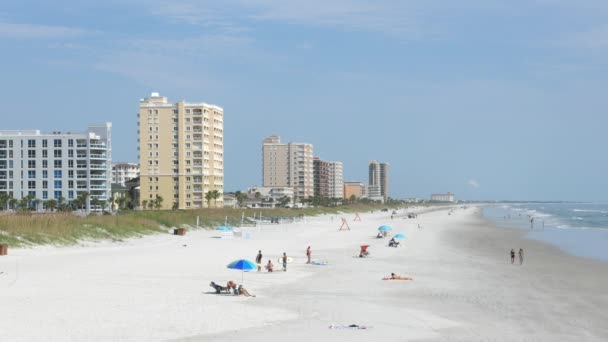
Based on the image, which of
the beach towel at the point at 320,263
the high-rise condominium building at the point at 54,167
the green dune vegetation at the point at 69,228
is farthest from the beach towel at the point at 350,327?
the high-rise condominium building at the point at 54,167

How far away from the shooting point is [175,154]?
138 metres

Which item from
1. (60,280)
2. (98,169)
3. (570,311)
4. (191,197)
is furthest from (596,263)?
(191,197)

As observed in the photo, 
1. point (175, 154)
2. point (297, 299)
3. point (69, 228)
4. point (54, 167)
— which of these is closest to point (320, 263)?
point (297, 299)

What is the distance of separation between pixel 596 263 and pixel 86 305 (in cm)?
3510

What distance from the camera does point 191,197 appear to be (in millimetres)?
137875

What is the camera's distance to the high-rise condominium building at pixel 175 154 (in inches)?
5418

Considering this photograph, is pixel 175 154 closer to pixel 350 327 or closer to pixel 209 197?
pixel 209 197

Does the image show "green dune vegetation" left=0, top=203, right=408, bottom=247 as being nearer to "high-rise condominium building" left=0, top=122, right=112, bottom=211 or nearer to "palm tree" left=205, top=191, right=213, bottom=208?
"high-rise condominium building" left=0, top=122, right=112, bottom=211

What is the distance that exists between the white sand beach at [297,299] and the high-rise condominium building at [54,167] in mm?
71787

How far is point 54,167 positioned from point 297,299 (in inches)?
3900

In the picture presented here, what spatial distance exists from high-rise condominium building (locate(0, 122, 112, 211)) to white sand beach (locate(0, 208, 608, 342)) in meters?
71.8

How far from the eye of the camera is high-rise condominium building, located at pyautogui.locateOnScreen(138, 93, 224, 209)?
452 ft

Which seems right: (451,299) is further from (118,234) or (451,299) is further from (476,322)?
(118,234)

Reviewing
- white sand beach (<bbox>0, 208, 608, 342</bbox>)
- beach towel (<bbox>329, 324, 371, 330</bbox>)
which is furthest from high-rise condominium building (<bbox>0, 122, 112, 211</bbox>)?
beach towel (<bbox>329, 324, 371, 330</bbox>)
